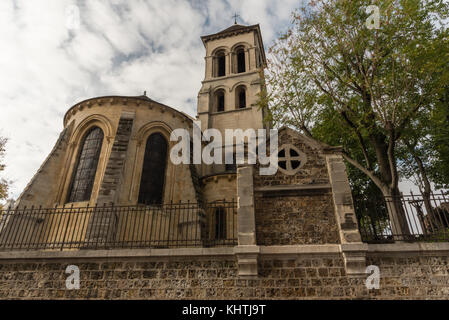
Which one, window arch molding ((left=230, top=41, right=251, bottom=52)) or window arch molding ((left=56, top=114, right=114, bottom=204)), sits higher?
window arch molding ((left=230, top=41, right=251, bottom=52))

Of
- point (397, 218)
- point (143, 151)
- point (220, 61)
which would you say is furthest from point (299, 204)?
point (220, 61)

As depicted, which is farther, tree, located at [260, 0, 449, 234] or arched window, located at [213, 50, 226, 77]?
arched window, located at [213, 50, 226, 77]

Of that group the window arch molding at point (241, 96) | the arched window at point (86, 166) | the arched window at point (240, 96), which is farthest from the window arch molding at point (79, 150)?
the arched window at point (240, 96)

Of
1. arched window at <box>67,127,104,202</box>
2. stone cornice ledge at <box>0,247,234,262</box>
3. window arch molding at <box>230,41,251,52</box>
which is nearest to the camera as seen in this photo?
stone cornice ledge at <box>0,247,234,262</box>

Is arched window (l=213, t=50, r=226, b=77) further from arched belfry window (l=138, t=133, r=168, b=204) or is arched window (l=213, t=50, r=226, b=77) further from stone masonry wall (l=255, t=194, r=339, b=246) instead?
stone masonry wall (l=255, t=194, r=339, b=246)

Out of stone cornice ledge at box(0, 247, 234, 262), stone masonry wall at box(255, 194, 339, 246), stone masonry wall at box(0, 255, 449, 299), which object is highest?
stone masonry wall at box(255, 194, 339, 246)

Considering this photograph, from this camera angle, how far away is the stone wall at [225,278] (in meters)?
6.00

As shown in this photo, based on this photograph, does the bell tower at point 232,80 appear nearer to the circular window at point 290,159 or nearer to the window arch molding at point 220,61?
the window arch molding at point 220,61

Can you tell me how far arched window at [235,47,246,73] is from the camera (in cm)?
2375

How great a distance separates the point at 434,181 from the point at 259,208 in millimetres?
13294

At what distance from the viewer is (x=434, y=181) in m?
15.1

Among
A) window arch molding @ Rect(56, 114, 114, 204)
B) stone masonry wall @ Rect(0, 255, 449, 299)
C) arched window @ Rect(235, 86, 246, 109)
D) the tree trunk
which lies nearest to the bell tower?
arched window @ Rect(235, 86, 246, 109)
